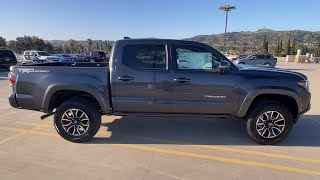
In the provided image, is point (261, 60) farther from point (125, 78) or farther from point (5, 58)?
point (125, 78)

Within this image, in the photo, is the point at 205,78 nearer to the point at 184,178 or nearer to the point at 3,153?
the point at 184,178

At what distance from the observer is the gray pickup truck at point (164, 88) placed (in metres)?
5.27

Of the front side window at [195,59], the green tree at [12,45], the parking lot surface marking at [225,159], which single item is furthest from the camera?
the green tree at [12,45]

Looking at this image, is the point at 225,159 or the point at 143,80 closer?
the point at 225,159

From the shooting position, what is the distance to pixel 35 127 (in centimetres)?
636

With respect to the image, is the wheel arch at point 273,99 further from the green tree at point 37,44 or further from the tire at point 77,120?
the green tree at point 37,44

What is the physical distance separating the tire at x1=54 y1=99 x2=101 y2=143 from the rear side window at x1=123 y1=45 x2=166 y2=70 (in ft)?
3.72

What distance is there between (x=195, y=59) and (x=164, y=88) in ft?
2.61

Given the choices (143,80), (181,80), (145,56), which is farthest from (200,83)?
(145,56)

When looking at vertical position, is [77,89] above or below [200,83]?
below

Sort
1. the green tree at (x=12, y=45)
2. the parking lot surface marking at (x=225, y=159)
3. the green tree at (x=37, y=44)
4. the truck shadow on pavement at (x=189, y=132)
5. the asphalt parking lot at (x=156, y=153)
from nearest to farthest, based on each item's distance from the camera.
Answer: the asphalt parking lot at (x=156, y=153)
the parking lot surface marking at (x=225, y=159)
the truck shadow on pavement at (x=189, y=132)
the green tree at (x=12, y=45)
the green tree at (x=37, y=44)

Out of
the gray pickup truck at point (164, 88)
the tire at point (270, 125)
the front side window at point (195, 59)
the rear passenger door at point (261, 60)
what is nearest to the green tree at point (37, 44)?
the rear passenger door at point (261, 60)

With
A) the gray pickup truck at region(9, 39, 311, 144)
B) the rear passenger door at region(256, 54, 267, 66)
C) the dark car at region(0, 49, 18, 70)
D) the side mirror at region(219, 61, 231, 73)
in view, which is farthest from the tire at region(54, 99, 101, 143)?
the rear passenger door at region(256, 54, 267, 66)

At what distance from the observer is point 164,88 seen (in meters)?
5.28
